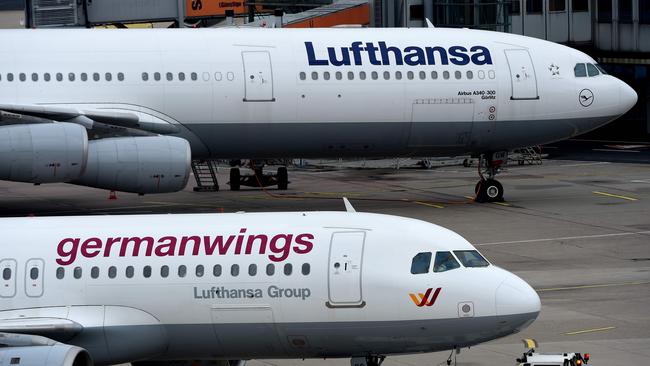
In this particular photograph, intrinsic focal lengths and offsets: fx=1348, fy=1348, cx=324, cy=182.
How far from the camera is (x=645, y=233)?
133 ft

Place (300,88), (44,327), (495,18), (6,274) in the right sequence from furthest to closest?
(495,18) < (300,88) < (6,274) < (44,327)

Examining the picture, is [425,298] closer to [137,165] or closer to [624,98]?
[137,165]

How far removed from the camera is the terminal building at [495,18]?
218 ft

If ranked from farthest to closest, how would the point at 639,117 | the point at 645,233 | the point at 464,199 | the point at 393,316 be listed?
the point at 639,117 → the point at 464,199 → the point at 645,233 → the point at 393,316

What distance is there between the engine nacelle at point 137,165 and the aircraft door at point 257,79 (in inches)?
144

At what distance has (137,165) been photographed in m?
40.2

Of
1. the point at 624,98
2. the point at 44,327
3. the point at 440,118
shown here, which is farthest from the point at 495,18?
the point at 44,327

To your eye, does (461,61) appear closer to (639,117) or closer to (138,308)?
(138,308)

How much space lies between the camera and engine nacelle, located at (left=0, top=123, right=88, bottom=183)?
39125 millimetres

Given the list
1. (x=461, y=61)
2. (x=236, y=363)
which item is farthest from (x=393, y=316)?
(x=461, y=61)

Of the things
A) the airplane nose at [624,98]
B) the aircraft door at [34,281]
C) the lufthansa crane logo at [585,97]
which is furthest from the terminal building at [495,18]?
the aircraft door at [34,281]

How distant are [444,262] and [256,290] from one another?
2.98 meters

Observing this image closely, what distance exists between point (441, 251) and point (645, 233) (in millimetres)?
20768

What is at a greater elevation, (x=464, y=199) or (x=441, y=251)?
(x=441, y=251)
